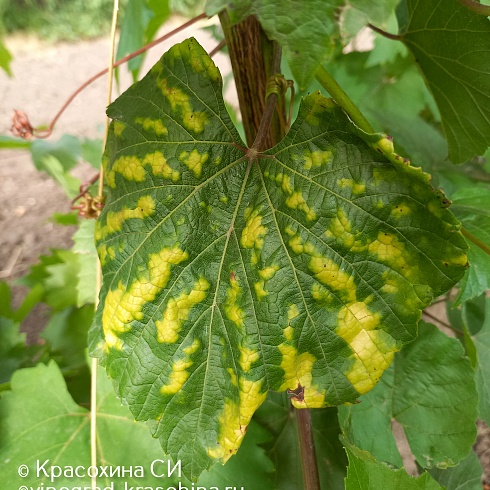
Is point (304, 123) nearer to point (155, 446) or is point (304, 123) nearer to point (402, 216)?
point (402, 216)

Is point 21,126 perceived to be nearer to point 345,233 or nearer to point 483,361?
point 345,233

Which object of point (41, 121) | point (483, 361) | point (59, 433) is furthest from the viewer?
point (41, 121)

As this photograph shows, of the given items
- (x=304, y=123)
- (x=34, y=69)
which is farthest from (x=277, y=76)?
(x=34, y=69)

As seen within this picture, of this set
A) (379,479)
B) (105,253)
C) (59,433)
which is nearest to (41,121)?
(59,433)

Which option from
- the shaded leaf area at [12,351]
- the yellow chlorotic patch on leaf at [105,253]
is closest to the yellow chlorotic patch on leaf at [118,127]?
the yellow chlorotic patch on leaf at [105,253]

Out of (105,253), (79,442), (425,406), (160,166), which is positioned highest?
(160,166)

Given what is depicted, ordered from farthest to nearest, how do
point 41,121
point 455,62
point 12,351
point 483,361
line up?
point 41,121, point 12,351, point 483,361, point 455,62

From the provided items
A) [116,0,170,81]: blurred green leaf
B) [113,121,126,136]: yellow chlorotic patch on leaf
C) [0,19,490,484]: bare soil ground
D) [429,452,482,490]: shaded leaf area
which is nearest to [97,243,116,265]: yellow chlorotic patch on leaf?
[113,121,126,136]: yellow chlorotic patch on leaf

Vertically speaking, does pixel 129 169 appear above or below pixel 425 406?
above

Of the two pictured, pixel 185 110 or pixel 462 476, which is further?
pixel 462 476
